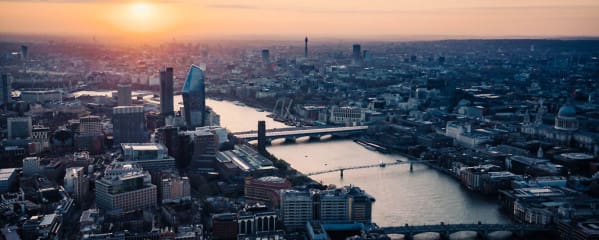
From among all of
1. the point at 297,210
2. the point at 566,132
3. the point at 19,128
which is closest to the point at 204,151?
the point at 297,210

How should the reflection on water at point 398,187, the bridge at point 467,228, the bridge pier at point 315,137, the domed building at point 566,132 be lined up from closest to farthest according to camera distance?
1. the bridge at point 467,228
2. the reflection on water at point 398,187
3. the domed building at point 566,132
4. the bridge pier at point 315,137

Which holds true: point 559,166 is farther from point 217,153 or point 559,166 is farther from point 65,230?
point 65,230

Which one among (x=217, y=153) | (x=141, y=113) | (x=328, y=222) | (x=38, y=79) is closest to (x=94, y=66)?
(x=38, y=79)

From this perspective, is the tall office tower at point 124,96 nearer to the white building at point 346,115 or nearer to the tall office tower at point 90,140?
the tall office tower at point 90,140

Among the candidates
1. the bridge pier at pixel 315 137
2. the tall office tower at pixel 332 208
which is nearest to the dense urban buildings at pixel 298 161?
the tall office tower at pixel 332 208

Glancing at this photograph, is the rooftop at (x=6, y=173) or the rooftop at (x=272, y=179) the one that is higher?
the rooftop at (x=272, y=179)

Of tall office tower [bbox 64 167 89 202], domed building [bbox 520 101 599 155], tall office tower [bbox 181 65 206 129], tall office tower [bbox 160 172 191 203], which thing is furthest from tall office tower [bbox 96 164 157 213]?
domed building [bbox 520 101 599 155]

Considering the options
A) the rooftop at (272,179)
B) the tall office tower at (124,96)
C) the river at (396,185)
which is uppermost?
the tall office tower at (124,96)
